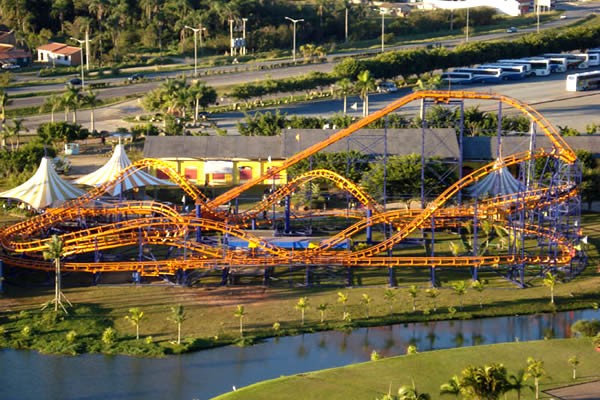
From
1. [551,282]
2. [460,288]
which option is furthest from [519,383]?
[551,282]

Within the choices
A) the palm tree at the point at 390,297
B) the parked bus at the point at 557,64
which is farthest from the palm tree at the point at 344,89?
the palm tree at the point at 390,297

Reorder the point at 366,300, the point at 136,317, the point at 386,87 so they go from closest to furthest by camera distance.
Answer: the point at 136,317 → the point at 366,300 → the point at 386,87

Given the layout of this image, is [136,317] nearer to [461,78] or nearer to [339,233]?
[339,233]

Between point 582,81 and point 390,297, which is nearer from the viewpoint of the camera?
point 390,297

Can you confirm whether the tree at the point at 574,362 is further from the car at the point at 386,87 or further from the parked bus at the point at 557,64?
the parked bus at the point at 557,64

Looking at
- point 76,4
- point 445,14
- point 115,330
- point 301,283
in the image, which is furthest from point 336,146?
point 445,14

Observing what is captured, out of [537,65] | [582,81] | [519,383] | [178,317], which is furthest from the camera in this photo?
[537,65]
